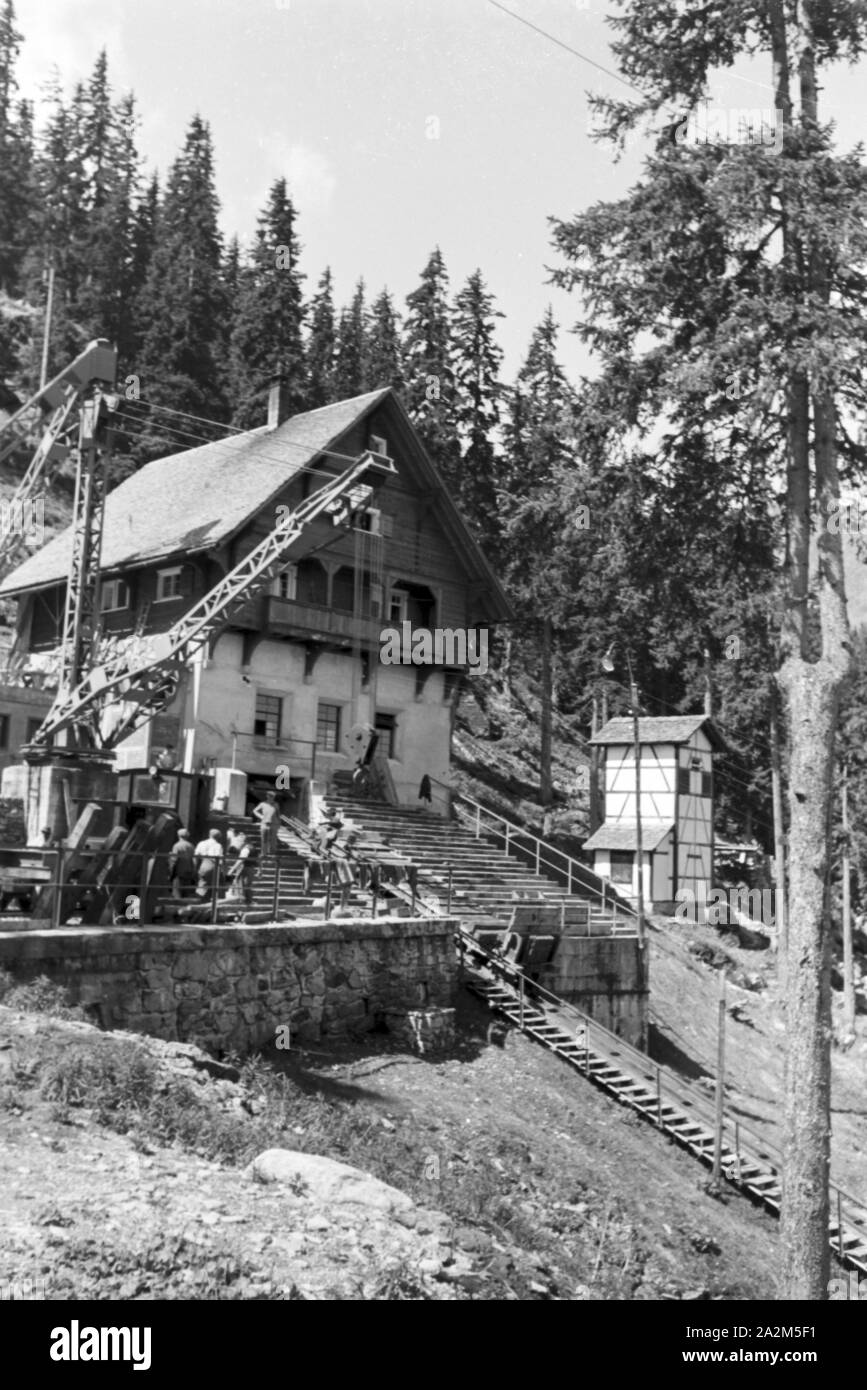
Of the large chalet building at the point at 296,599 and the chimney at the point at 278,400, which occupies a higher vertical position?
the chimney at the point at 278,400

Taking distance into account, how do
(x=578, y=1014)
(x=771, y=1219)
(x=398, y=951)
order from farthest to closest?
(x=578, y=1014) → (x=398, y=951) → (x=771, y=1219)

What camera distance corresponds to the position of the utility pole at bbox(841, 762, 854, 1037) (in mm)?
42562

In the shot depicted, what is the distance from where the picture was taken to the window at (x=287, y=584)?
34.0m

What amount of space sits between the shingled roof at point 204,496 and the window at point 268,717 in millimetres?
4410

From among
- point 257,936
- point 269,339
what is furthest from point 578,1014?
point 269,339

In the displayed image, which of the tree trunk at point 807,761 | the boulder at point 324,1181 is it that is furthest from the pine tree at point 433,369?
the boulder at point 324,1181

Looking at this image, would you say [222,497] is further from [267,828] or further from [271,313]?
[271,313]

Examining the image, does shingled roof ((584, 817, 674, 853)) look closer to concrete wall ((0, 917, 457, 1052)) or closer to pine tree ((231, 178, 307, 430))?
pine tree ((231, 178, 307, 430))

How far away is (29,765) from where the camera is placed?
973 inches

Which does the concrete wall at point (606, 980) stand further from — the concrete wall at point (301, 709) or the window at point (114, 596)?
the window at point (114, 596)

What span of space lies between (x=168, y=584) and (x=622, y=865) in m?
22.7

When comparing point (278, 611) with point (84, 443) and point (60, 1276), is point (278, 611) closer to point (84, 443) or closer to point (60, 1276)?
point (84, 443)

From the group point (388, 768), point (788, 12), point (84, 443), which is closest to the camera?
point (788, 12)
